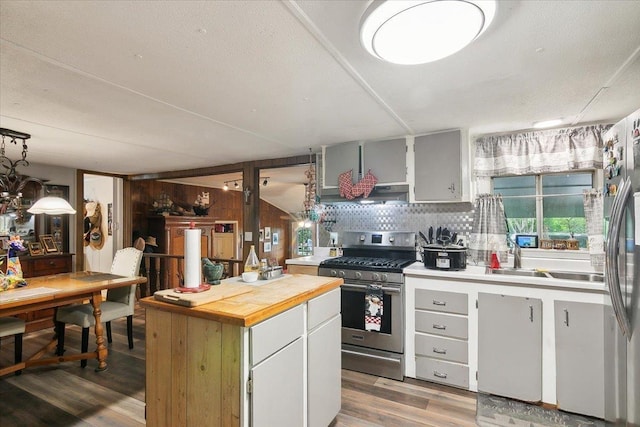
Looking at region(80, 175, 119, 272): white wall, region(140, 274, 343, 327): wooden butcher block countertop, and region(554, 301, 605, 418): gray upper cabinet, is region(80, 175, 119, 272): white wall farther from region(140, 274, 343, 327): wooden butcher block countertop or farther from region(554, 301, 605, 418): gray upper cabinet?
region(554, 301, 605, 418): gray upper cabinet

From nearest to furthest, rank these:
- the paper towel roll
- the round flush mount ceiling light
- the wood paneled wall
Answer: the round flush mount ceiling light < the paper towel roll < the wood paneled wall

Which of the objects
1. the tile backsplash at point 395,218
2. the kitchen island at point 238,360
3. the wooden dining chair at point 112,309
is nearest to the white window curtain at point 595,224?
the tile backsplash at point 395,218

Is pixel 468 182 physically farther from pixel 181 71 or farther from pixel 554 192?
pixel 181 71

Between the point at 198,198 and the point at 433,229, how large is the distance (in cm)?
519

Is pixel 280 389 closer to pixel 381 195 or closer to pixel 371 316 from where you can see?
pixel 371 316

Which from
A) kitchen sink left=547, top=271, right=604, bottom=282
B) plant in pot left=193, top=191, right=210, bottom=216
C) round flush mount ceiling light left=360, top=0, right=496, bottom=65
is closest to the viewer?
round flush mount ceiling light left=360, top=0, right=496, bottom=65

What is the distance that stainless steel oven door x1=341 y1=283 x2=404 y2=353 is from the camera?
8.99 ft

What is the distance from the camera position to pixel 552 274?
8.70 ft

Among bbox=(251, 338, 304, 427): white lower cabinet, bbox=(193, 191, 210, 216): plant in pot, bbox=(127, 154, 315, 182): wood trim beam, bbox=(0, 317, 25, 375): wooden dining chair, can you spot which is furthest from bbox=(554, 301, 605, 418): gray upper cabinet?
bbox=(193, 191, 210, 216): plant in pot

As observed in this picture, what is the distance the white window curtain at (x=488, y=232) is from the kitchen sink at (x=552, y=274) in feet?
0.67

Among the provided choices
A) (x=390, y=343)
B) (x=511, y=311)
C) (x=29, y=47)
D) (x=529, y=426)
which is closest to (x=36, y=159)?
(x=29, y=47)

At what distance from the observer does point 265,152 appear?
13.0 feet

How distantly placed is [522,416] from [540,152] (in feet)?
7.28

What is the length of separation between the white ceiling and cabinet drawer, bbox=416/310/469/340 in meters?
1.66
